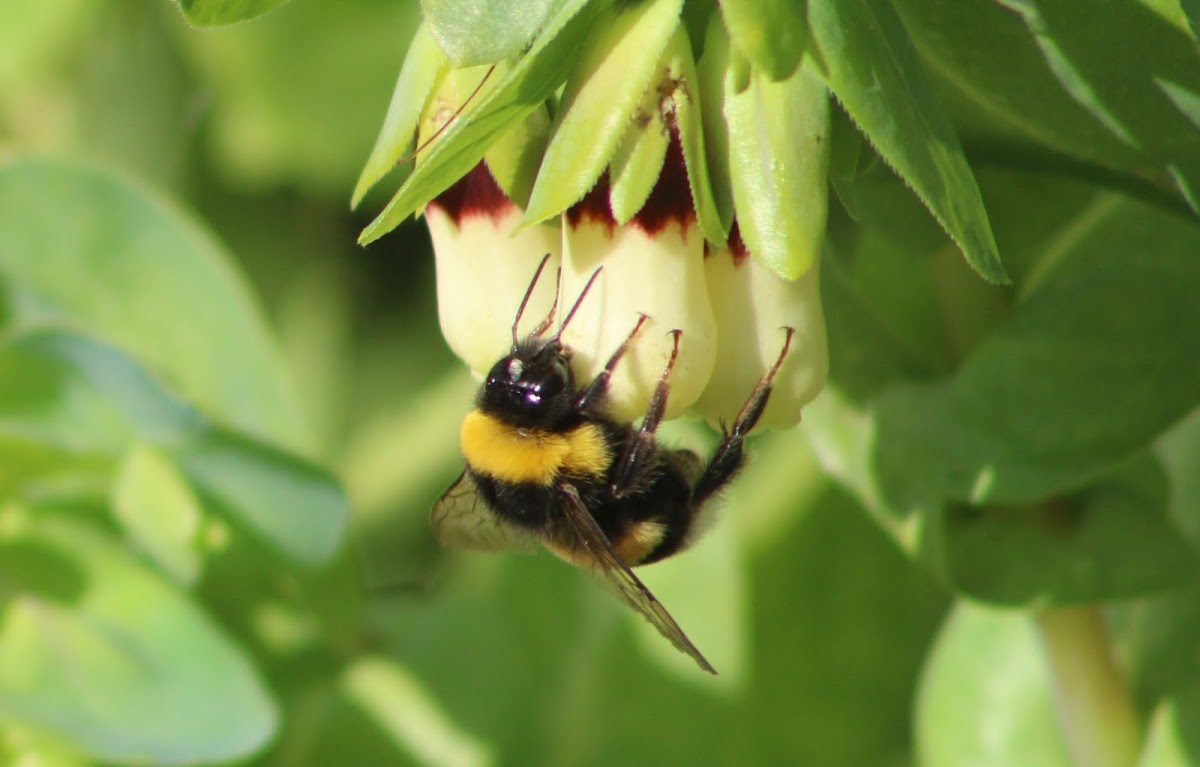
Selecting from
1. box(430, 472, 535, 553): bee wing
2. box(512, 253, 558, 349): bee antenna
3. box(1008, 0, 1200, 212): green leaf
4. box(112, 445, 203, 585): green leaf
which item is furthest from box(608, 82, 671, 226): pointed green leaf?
Result: box(112, 445, 203, 585): green leaf

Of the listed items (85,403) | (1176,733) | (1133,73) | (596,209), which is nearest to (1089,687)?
(1176,733)

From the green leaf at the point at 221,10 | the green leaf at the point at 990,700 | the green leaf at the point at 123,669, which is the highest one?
the green leaf at the point at 221,10

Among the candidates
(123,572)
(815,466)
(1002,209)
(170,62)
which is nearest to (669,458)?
(1002,209)

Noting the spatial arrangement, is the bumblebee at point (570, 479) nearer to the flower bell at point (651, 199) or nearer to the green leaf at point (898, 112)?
the flower bell at point (651, 199)

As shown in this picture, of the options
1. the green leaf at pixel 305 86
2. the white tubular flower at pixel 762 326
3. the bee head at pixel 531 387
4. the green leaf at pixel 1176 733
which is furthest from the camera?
the green leaf at pixel 305 86

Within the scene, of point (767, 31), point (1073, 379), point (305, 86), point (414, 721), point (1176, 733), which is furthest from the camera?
point (305, 86)

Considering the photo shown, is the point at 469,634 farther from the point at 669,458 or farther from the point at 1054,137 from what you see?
the point at 1054,137

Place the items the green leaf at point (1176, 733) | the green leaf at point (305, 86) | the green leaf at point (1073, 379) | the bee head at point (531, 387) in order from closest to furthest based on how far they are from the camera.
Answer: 1. the bee head at point (531, 387)
2. the green leaf at point (1073, 379)
3. the green leaf at point (1176, 733)
4. the green leaf at point (305, 86)

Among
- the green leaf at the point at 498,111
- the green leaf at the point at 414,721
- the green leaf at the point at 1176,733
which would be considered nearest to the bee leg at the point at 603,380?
the green leaf at the point at 498,111

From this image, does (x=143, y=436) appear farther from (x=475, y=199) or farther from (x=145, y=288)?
(x=475, y=199)
